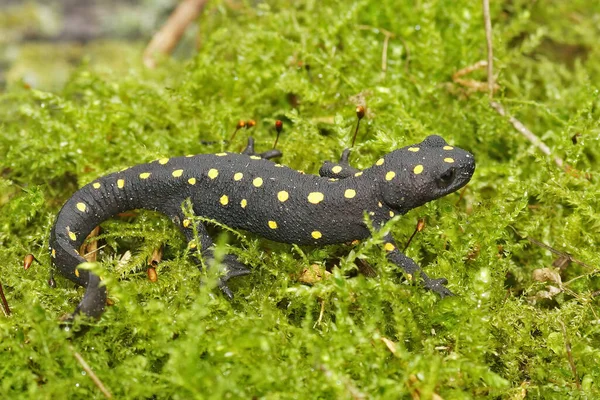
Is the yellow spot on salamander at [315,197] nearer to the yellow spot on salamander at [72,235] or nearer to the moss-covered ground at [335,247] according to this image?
the moss-covered ground at [335,247]

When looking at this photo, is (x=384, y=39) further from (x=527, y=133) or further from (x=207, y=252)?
(x=207, y=252)

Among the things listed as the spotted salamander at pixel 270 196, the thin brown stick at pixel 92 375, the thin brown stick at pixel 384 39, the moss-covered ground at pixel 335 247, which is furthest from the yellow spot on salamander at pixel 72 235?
the thin brown stick at pixel 384 39

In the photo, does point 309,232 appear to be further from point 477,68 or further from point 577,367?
point 477,68

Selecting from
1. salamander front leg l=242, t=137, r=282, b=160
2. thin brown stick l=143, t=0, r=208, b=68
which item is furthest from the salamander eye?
thin brown stick l=143, t=0, r=208, b=68

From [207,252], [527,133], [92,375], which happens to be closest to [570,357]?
[527,133]

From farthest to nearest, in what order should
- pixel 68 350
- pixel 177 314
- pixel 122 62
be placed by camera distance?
pixel 122 62 → pixel 177 314 → pixel 68 350

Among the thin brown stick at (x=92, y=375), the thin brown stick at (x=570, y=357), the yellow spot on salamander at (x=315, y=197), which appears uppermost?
the yellow spot on salamander at (x=315, y=197)

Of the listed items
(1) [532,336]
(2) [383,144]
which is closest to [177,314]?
(2) [383,144]
